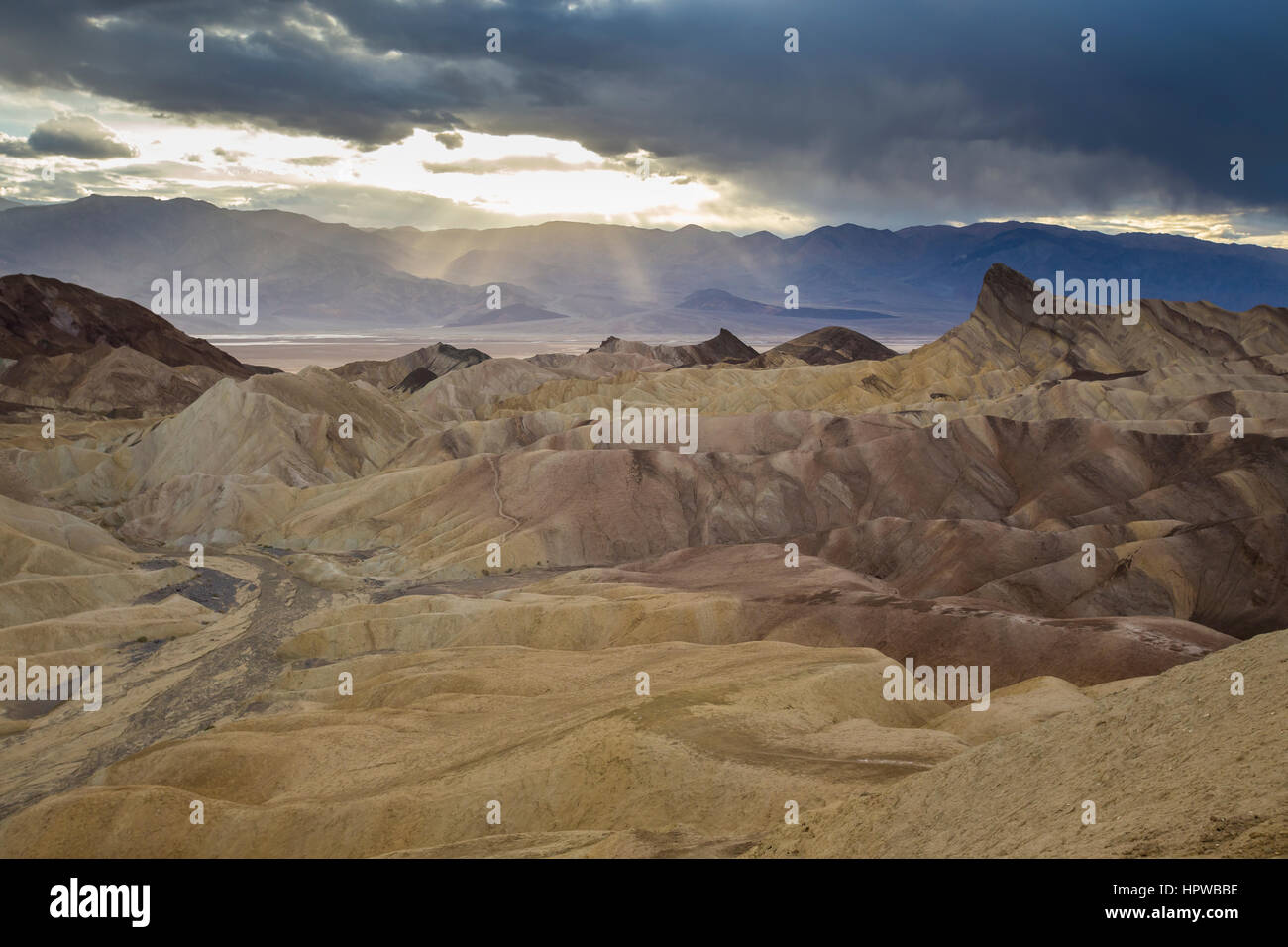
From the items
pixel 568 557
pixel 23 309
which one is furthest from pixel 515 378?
pixel 568 557

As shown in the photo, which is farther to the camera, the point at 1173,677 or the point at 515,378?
the point at 515,378

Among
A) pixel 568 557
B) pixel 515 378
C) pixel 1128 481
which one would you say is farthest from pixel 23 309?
pixel 1128 481

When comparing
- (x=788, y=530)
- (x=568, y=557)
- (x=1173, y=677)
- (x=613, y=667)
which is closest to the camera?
(x=1173, y=677)


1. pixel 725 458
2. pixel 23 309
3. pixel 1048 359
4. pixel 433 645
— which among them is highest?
pixel 23 309

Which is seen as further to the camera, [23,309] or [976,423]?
[23,309]
